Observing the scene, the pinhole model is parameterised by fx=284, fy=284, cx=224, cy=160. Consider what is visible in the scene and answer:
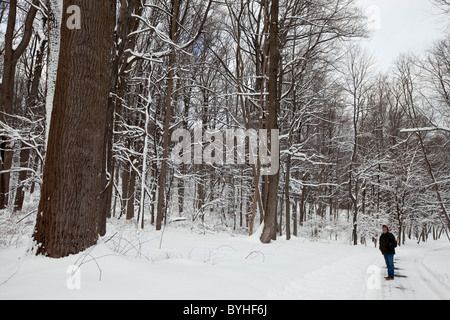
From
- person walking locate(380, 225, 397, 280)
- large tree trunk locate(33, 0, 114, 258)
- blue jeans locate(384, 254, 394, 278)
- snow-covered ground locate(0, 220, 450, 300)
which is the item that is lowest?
blue jeans locate(384, 254, 394, 278)

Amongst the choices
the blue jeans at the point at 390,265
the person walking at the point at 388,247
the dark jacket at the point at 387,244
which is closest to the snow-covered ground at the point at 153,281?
the blue jeans at the point at 390,265

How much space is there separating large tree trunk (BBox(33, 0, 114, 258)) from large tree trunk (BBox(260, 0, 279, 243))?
22.8ft

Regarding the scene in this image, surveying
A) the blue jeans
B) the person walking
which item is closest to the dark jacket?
the person walking

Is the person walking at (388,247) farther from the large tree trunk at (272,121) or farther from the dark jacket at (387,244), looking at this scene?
the large tree trunk at (272,121)

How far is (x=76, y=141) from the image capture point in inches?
152

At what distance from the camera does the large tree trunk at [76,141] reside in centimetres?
376

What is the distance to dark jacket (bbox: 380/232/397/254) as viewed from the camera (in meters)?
8.28

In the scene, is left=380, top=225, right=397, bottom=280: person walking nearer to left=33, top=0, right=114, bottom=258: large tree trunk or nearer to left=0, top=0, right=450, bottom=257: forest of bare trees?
left=0, top=0, right=450, bottom=257: forest of bare trees

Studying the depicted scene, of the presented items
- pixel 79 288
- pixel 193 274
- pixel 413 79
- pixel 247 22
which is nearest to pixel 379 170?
pixel 413 79

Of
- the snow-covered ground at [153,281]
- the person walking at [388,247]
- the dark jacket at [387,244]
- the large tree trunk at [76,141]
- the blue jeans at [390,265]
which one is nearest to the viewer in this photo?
the snow-covered ground at [153,281]

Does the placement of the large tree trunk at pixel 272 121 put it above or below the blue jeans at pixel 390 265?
above

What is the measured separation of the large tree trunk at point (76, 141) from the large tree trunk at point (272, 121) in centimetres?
694
